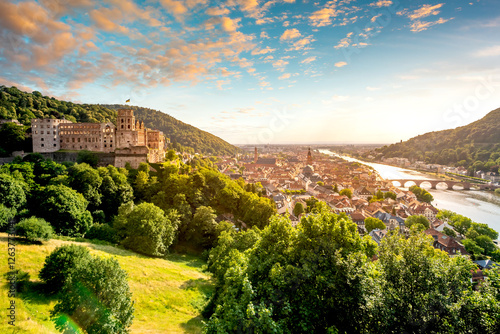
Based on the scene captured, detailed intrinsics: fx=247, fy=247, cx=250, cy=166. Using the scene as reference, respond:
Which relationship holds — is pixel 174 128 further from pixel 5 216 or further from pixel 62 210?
pixel 5 216

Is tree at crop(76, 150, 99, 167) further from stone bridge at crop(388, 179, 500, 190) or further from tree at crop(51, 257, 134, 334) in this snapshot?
stone bridge at crop(388, 179, 500, 190)

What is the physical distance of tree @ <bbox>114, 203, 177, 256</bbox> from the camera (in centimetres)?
2303

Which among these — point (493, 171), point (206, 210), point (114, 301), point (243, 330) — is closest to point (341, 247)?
point (243, 330)

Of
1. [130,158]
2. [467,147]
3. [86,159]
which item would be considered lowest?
[86,159]

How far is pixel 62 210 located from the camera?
2238cm

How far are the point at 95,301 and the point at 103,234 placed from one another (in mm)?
16956

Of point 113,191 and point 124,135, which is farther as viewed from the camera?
point 124,135

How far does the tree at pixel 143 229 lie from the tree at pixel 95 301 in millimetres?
11910

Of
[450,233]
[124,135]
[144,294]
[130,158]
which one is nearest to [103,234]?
[144,294]

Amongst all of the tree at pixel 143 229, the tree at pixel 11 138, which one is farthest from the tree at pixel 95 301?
the tree at pixel 11 138

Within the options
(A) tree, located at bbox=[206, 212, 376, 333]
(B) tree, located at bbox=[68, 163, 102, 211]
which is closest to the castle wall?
(B) tree, located at bbox=[68, 163, 102, 211]

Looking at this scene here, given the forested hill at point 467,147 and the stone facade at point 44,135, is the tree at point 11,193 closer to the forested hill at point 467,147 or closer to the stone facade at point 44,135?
the stone facade at point 44,135

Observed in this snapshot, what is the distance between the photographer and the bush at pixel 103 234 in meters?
24.3

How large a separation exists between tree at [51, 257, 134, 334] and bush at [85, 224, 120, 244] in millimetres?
14309
